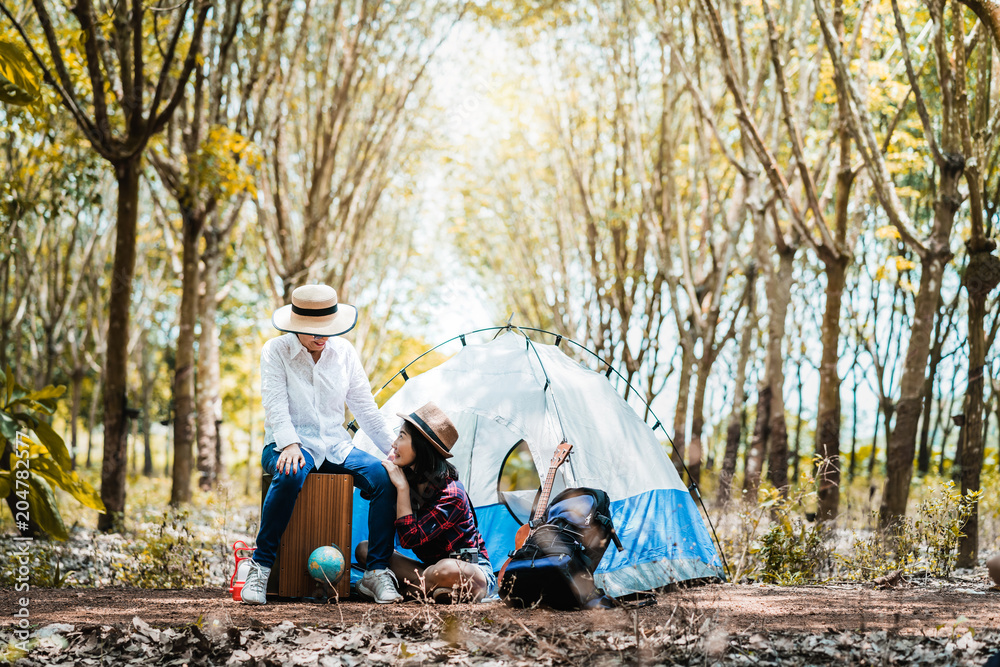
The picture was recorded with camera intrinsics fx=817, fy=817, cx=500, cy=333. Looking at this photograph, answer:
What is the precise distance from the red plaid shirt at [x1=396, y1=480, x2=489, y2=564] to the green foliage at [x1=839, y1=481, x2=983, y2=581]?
2.79 m

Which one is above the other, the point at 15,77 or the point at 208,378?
the point at 15,77

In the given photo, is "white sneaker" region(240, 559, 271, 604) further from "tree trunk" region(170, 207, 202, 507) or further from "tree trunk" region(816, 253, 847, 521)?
"tree trunk" region(170, 207, 202, 507)

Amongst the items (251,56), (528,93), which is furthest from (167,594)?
(528,93)

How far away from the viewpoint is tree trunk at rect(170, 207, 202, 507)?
9.16 meters

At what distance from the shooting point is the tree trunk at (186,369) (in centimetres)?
916

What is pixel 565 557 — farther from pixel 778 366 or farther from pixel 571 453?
pixel 778 366

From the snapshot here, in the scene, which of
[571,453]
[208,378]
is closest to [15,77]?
[571,453]

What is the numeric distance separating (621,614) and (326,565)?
1.55 metres

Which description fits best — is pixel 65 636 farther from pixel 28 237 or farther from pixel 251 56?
pixel 28 237

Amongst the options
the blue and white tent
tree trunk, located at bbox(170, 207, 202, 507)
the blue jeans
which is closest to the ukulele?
the blue and white tent

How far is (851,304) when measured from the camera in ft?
56.3

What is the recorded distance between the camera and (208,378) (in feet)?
36.7

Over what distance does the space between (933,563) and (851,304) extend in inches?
496

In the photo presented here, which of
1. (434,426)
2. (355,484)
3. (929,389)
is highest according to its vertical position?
(929,389)
